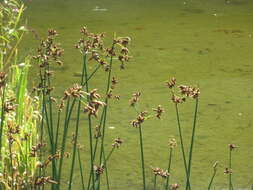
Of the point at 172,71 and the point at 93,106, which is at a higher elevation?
the point at 93,106

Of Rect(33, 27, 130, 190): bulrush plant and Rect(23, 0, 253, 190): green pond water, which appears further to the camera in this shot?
Rect(23, 0, 253, 190): green pond water

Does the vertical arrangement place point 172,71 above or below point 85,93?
below

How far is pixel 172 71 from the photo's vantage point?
369 centimetres

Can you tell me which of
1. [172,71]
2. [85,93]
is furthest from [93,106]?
[172,71]

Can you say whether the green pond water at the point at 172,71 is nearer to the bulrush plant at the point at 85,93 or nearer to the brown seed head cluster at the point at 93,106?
the bulrush plant at the point at 85,93

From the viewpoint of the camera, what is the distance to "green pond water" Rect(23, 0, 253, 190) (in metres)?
2.57

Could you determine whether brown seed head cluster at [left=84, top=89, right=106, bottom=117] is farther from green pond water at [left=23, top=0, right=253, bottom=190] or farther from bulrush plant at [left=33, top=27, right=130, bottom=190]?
green pond water at [left=23, top=0, right=253, bottom=190]

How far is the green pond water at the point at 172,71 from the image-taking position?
8.45 feet

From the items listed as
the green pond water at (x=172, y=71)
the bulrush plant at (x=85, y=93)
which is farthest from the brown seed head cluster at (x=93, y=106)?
the green pond water at (x=172, y=71)

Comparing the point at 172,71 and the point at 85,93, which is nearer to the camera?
the point at 85,93

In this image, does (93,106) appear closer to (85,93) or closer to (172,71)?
(85,93)

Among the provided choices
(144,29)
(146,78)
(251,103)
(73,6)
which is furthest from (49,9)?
(251,103)

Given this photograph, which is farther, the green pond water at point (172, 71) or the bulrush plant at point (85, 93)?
the green pond water at point (172, 71)

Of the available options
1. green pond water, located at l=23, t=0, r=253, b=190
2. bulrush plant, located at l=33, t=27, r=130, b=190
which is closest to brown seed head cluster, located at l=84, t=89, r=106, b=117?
A: bulrush plant, located at l=33, t=27, r=130, b=190
